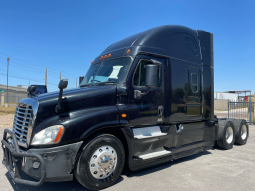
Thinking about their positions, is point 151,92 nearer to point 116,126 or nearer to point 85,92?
point 116,126

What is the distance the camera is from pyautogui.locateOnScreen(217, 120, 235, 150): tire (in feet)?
21.7

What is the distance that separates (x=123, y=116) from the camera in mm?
3889

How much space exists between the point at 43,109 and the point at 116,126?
1.30 m

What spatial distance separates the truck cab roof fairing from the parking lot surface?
2.62m

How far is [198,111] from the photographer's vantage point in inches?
222

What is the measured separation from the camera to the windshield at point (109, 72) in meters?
4.21

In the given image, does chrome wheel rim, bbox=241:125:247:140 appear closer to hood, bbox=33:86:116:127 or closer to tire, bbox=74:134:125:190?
tire, bbox=74:134:125:190

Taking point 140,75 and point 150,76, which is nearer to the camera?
point 150,76

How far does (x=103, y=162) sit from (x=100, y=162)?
0.18ft

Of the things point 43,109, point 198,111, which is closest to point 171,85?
point 198,111

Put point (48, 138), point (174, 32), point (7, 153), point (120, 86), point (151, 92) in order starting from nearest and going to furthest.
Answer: point (48, 138) < point (7, 153) < point (120, 86) < point (151, 92) < point (174, 32)

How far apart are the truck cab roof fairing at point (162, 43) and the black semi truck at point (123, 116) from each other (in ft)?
0.09

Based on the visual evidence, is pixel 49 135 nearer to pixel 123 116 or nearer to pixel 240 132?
pixel 123 116

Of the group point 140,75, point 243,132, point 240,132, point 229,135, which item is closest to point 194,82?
point 140,75
